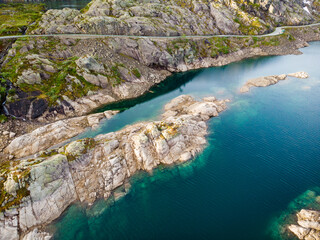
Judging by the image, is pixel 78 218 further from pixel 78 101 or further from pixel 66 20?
pixel 66 20

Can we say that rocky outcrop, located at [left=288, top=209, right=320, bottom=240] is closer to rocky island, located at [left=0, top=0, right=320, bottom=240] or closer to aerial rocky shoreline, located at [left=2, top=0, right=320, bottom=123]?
rocky island, located at [left=0, top=0, right=320, bottom=240]

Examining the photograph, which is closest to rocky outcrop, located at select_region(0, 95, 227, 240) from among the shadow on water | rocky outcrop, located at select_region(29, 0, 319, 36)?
the shadow on water

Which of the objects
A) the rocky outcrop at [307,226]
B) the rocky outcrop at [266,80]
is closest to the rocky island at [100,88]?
the rocky outcrop at [266,80]

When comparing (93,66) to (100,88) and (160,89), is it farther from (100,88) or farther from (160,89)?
(160,89)

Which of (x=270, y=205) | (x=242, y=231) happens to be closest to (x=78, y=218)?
(x=242, y=231)

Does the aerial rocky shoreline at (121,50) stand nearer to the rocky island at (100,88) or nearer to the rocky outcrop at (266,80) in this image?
the rocky island at (100,88)

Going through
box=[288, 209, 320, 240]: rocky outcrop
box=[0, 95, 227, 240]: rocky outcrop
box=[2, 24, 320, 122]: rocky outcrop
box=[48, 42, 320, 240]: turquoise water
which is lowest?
box=[288, 209, 320, 240]: rocky outcrop
